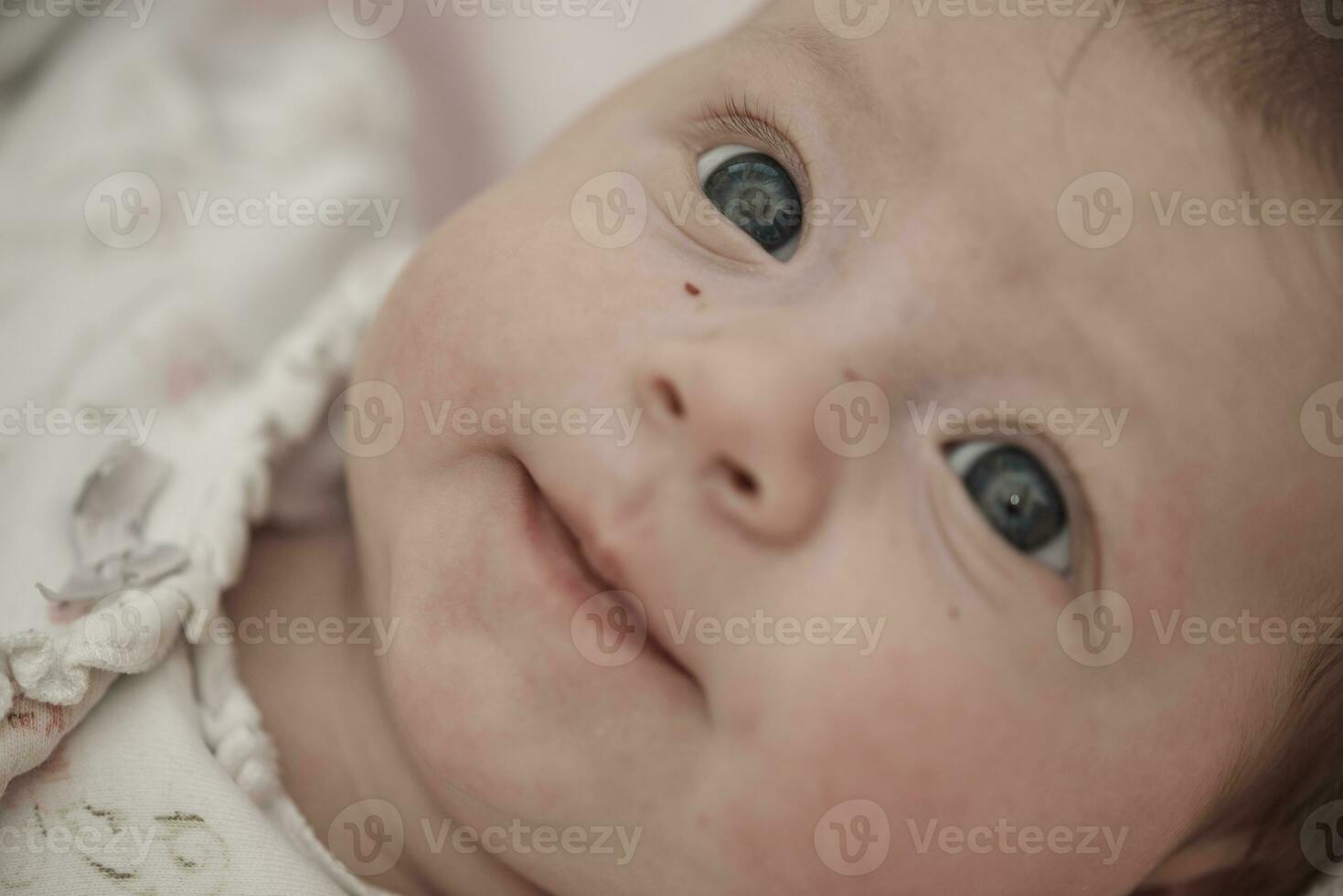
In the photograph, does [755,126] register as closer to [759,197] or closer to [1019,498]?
[759,197]

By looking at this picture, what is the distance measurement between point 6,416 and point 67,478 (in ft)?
0.50

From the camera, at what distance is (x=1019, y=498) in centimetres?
104

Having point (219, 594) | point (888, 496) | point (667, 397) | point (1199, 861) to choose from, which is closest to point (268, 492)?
point (219, 594)

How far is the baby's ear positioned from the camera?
1295mm

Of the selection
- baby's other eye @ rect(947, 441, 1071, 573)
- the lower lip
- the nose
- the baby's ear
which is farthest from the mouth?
the baby's ear

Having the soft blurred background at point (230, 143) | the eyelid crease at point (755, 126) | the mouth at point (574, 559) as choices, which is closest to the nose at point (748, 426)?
the mouth at point (574, 559)

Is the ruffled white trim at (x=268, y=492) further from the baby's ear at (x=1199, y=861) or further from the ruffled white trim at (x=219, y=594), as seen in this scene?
the baby's ear at (x=1199, y=861)

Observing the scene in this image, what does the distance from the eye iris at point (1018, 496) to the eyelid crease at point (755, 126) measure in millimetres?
314

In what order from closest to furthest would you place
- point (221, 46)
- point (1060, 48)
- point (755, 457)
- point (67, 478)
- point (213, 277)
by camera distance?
point (755, 457), point (1060, 48), point (67, 478), point (213, 277), point (221, 46)

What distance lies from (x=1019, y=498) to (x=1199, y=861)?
60 cm

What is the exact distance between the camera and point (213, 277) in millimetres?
1668

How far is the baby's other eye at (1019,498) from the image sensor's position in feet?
3.38

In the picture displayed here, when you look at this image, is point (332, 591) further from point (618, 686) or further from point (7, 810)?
point (618, 686)

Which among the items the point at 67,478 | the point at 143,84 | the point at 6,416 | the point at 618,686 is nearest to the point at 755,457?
the point at 618,686
